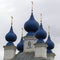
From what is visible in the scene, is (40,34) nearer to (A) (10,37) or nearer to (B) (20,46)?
(A) (10,37)

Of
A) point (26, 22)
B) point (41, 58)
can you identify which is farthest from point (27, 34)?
point (41, 58)

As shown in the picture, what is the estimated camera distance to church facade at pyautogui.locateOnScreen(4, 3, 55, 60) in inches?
1724

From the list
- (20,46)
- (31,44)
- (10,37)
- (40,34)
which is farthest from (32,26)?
(20,46)

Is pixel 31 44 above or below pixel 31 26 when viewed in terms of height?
below

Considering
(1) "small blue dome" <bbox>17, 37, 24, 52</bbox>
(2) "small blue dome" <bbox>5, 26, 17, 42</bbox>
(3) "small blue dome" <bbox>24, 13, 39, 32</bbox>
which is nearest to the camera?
(3) "small blue dome" <bbox>24, 13, 39, 32</bbox>

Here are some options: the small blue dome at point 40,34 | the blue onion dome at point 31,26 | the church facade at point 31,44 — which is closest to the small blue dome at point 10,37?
the church facade at point 31,44

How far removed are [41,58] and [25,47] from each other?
3.71 m

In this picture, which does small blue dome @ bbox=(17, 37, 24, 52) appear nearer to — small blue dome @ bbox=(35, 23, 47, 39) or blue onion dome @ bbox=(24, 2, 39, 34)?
blue onion dome @ bbox=(24, 2, 39, 34)

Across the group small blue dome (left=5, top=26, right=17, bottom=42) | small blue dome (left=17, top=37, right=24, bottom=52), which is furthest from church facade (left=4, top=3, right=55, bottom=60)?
small blue dome (left=17, top=37, right=24, bottom=52)

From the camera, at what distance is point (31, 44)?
151ft

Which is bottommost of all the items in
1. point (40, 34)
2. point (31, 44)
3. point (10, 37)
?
point (31, 44)

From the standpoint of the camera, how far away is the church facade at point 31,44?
43781mm

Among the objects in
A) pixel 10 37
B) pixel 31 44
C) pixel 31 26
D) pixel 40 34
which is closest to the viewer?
pixel 40 34

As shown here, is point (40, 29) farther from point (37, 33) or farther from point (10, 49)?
point (10, 49)
